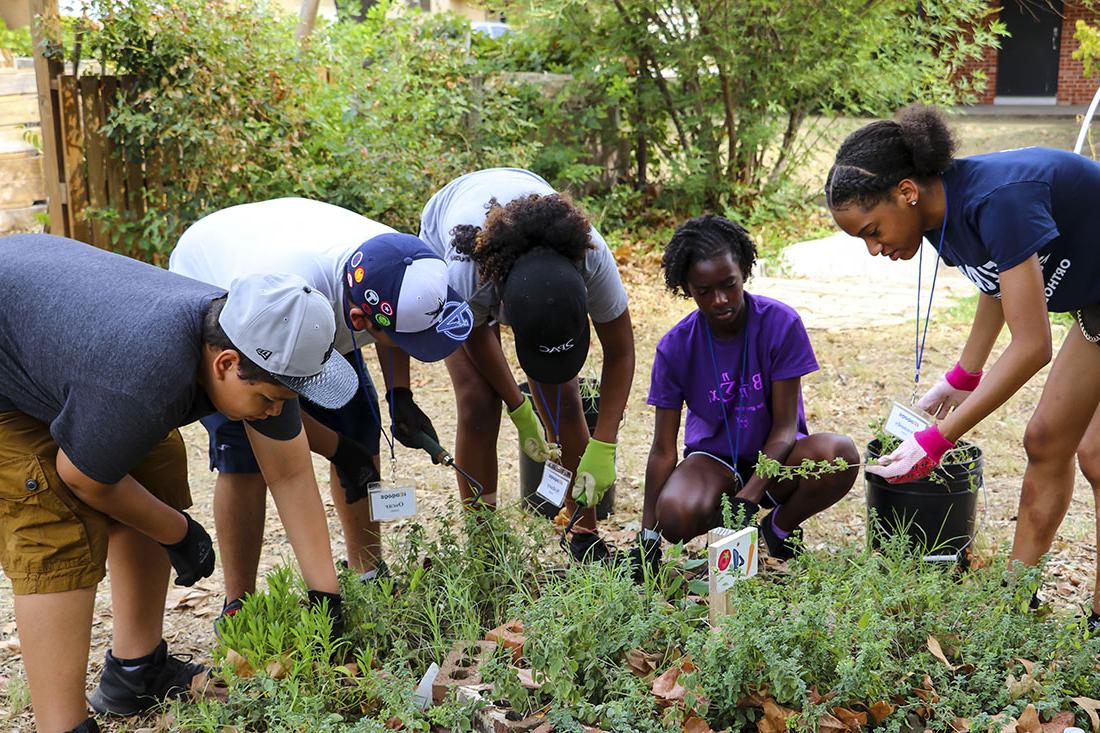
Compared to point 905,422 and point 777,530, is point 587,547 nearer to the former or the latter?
point 777,530

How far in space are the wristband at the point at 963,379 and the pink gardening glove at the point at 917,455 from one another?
538mm

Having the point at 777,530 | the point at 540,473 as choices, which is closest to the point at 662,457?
the point at 777,530

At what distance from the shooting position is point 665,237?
30.8ft

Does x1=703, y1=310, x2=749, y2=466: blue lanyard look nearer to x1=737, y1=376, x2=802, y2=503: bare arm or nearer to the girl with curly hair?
x1=737, y1=376, x2=802, y2=503: bare arm

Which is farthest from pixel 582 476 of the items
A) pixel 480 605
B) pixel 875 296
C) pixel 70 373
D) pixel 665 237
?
pixel 665 237

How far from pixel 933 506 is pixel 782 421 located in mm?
553

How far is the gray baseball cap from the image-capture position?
2291 millimetres

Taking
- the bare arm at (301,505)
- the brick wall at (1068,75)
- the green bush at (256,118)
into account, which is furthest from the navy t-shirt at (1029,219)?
the brick wall at (1068,75)

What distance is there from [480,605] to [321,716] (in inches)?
29.2

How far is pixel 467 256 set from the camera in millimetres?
3260

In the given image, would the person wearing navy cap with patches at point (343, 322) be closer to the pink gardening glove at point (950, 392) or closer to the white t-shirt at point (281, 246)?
the white t-shirt at point (281, 246)

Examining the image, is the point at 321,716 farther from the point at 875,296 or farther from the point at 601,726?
the point at 875,296

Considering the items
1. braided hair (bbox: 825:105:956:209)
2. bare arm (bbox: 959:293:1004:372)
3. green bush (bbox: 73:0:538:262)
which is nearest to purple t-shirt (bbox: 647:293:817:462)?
bare arm (bbox: 959:293:1004:372)

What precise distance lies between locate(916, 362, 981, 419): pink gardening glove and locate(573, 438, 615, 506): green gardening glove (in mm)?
1022
